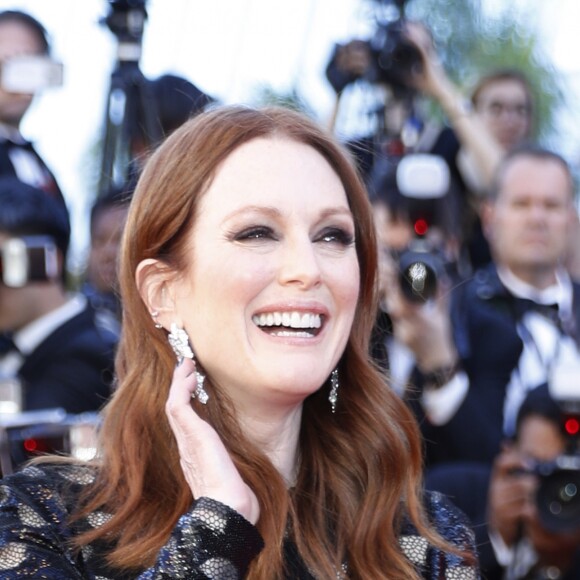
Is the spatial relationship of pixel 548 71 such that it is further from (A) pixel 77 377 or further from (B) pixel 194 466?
(B) pixel 194 466

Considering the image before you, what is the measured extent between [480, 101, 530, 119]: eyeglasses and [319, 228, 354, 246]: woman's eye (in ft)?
11.0

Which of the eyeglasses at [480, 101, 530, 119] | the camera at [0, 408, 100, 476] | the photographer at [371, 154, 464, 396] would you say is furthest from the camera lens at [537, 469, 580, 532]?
the eyeglasses at [480, 101, 530, 119]

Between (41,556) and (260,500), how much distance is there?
410 millimetres

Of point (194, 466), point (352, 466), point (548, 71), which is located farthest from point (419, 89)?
point (548, 71)

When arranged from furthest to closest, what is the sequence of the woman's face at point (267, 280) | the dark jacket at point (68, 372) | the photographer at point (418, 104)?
1. the photographer at point (418, 104)
2. the dark jacket at point (68, 372)
3. the woman's face at point (267, 280)

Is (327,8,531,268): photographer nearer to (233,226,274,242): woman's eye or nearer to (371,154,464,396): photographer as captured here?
(371,154,464,396): photographer

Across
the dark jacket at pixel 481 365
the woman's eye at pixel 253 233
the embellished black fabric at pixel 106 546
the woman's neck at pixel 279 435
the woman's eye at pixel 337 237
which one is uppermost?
the woman's eye at pixel 253 233

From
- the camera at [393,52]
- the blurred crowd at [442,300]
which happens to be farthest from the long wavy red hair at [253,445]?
the camera at [393,52]

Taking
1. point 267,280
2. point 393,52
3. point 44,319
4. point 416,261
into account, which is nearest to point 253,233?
point 267,280

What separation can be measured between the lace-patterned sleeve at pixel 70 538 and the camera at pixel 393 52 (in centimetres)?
300

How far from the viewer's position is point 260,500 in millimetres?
2414

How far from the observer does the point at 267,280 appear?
2.35 meters

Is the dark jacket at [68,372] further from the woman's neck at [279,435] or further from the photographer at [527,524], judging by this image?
the woman's neck at [279,435]

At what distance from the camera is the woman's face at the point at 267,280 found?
2.35 meters
